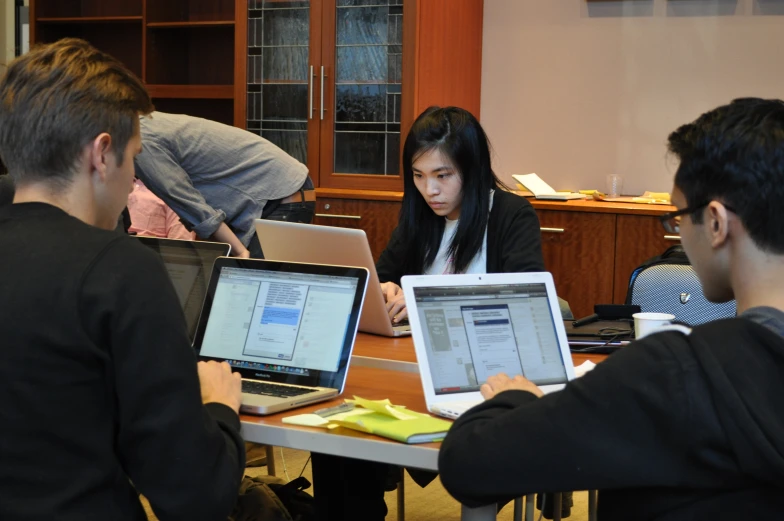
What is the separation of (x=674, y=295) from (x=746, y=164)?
1466 mm

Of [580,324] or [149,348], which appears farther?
[580,324]

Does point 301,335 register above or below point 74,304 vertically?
below

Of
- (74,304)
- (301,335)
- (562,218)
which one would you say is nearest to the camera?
(74,304)

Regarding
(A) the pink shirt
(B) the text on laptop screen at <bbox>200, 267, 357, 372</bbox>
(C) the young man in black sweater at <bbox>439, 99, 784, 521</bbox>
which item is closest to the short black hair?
(C) the young man in black sweater at <bbox>439, 99, 784, 521</bbox>

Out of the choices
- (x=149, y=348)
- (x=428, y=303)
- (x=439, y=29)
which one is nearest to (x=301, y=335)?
(x=428, y=303)

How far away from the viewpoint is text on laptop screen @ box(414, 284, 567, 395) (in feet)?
5.34

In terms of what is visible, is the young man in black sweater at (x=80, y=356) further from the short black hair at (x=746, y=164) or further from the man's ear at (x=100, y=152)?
the short black hair at (x=746, y=164)

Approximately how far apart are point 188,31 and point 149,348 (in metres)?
4.56

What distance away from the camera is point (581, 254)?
4.24 m

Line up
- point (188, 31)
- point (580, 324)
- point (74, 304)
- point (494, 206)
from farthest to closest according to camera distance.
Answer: point (188, 31) < point (494, 206) < point (580, 324) < point (74, 304)

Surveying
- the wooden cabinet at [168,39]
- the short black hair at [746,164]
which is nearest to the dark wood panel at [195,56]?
the wooden cabinet at [168,39]

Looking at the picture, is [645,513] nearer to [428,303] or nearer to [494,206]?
[428,303]

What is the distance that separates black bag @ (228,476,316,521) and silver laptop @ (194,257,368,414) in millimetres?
317

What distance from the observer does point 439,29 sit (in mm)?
4480
